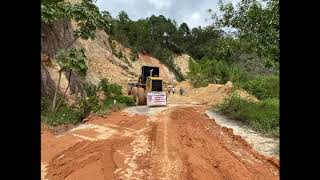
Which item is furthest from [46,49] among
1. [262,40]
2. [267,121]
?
[262,40]

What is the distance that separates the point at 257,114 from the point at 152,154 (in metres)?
10.7

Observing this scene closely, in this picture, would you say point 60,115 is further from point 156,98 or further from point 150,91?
point 156,98

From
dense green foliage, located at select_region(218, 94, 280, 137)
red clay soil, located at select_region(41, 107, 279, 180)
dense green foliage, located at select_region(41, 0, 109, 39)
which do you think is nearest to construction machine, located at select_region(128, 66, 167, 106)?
dense green foliage, located at select_region(218, 94, 280, 137)

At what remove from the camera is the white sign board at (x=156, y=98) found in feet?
103

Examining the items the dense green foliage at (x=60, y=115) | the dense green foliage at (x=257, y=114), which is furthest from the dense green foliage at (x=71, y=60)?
the dense green foliage at (x=257, y=114)

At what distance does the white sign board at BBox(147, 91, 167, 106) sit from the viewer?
3130 cm

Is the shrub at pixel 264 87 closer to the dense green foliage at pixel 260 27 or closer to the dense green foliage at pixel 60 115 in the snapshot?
the dense green foliage at pixel 60 115

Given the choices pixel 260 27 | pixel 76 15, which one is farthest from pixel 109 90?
pixel 260 27

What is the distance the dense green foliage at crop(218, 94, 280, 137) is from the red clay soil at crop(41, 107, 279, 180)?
167cm

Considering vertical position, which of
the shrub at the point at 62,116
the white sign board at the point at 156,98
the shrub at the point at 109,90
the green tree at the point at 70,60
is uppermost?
the green tree at the point at 70,60

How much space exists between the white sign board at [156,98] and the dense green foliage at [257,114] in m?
5.17

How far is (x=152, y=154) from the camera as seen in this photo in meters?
13.7
